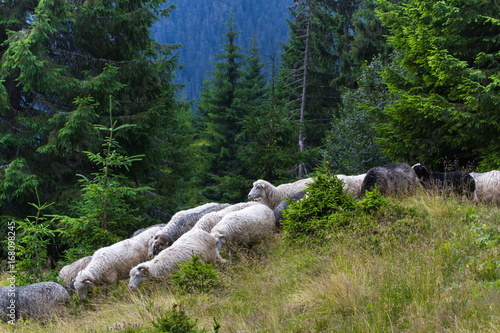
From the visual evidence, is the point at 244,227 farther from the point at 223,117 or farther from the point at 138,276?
the point at 223,117

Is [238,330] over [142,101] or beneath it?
beneath

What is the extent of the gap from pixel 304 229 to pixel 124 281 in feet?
12.6

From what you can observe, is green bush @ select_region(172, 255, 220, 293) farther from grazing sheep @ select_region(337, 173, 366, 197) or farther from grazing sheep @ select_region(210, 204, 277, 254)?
grazing sheep @ select_region(337, 173, 366, 197)

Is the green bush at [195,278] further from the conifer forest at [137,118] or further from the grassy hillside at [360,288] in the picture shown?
the conifer forest at [137,118]

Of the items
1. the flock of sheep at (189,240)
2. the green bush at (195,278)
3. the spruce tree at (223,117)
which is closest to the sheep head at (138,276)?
the flock of sheep at (189,240)

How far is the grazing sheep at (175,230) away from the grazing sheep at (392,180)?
3.80 metres

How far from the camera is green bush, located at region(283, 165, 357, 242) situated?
5660 mm

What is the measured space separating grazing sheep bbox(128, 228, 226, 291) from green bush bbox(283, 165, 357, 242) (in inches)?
55.9

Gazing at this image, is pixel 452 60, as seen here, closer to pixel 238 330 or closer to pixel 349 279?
pixel 349 279

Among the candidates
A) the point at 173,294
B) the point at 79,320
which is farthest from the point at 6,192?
the point at 173,294

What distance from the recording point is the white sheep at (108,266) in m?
5.95

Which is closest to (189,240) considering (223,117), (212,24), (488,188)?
(488,188)

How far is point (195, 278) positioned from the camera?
485 centimetres

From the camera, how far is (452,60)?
894 cm
